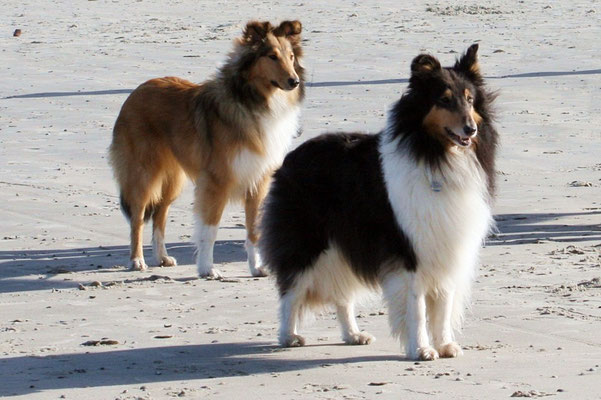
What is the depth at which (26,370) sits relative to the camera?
746 cm

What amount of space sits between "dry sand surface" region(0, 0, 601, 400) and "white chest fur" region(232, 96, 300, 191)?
829mm

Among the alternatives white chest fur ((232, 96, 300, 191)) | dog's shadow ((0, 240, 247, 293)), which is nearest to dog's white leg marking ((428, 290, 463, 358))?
white chest fur ((232, 96, 300, 191))

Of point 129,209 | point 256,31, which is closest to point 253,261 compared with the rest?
point 129,209

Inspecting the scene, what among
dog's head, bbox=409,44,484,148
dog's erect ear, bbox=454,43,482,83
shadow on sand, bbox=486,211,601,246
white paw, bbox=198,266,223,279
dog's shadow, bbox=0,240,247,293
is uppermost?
dog's erect ear, bbox=454,43,482,83

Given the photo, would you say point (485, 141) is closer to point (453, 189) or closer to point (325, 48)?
point (453, 189)

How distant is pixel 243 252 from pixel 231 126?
1.42 m

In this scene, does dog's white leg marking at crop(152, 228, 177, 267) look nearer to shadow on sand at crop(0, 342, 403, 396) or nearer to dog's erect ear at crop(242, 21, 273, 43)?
dog's erect ear at crop(242, 21, 273, 43)

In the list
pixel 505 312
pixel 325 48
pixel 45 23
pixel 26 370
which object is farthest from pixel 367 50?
pixel 26 370

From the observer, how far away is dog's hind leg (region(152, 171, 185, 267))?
11.4 m

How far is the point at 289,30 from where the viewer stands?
10781mm

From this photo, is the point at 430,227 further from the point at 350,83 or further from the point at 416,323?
the point at 350,83

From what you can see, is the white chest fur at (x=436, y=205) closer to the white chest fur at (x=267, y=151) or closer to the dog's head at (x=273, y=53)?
the dog's head at (x=273, y=53)

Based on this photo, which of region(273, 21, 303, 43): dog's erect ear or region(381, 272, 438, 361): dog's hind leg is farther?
region(273, 21, 303, 43): dog's erect ear

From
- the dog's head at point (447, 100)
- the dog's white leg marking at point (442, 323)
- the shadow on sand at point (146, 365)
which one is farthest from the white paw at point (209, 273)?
the dog's head at point (447, 100)
